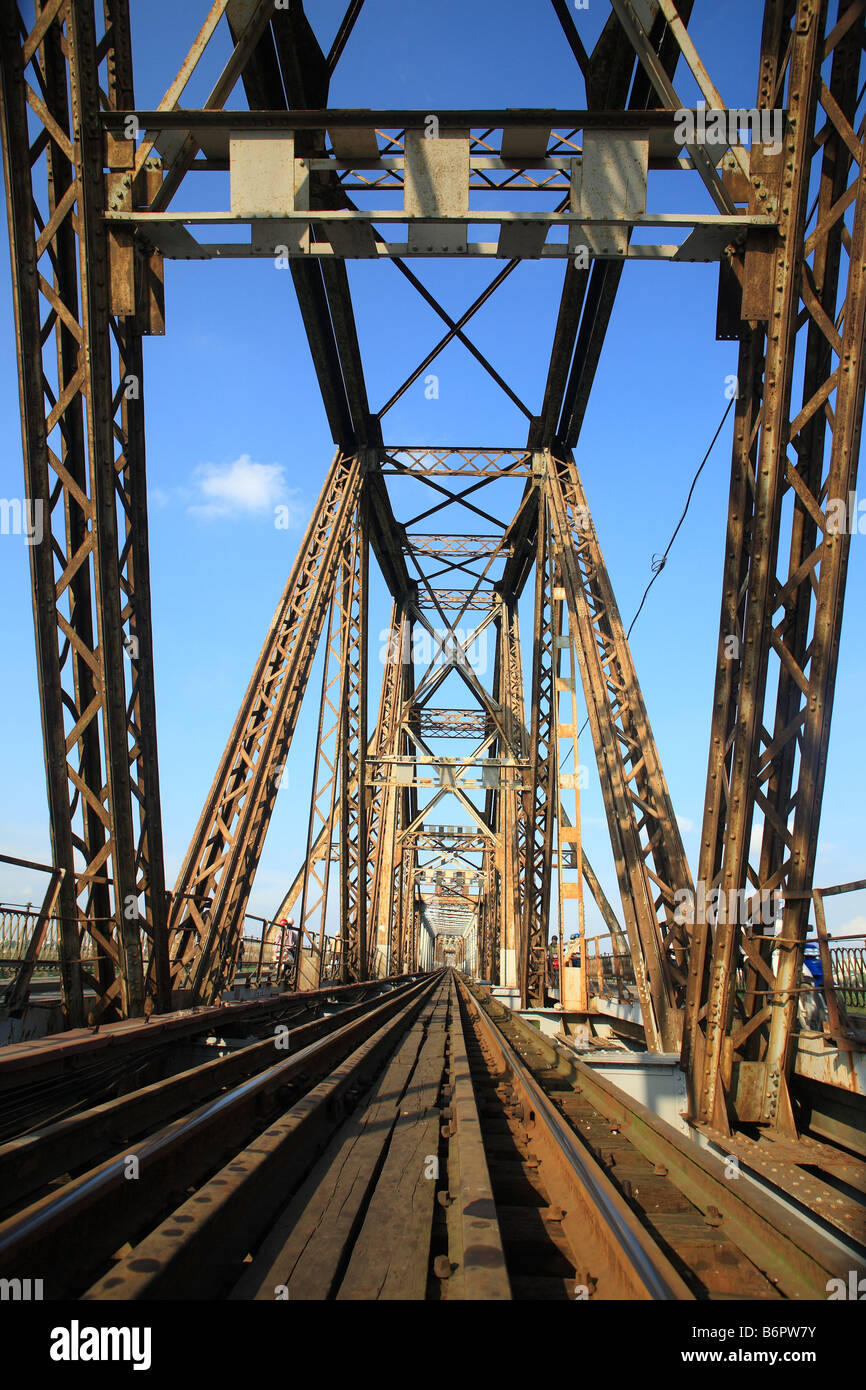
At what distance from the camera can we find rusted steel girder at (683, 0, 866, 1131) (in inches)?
203

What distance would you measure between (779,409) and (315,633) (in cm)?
748

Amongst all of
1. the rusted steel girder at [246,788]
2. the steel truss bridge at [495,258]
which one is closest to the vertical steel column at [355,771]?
the rusted steel girder at [246,788]

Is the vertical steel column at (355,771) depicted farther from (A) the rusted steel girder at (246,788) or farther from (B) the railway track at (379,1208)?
(B) the railway track at (379,1208)

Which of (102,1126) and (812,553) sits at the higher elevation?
(812,553)

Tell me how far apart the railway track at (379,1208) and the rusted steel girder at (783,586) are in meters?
1.19

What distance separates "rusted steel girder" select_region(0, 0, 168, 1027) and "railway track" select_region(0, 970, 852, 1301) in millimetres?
1894

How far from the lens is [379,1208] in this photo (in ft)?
10.3

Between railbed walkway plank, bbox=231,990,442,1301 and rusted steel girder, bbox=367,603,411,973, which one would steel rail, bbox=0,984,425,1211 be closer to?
railbed walkway plank, bbox=231,990,442,1301

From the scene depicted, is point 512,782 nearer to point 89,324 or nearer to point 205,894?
point 205,894

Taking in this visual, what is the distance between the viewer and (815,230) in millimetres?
5426

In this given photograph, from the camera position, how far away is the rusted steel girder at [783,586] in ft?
16.9
